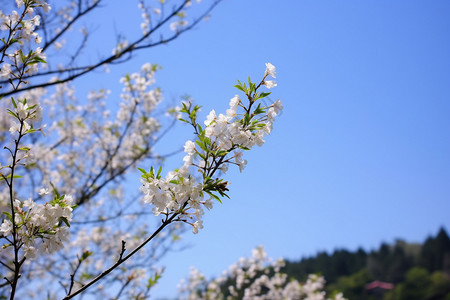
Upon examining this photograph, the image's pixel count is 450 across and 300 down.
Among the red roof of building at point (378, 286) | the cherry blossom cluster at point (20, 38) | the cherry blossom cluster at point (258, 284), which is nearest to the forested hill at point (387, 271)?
the red roof of building at point (378, 286)

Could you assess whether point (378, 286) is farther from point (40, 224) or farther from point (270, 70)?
point (40, 224)

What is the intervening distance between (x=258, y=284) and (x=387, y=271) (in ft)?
211

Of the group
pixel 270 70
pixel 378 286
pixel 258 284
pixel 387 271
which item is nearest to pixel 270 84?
pixel 270 70

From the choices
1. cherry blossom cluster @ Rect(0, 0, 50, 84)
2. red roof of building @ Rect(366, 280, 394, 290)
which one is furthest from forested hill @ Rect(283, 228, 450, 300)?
cherry blossom cluster @ Rect(0, 0, 50, 84)

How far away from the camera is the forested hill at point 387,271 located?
53.3 meters

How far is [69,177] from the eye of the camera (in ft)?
22.1

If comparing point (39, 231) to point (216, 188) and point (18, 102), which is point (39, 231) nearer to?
point (18, 102)

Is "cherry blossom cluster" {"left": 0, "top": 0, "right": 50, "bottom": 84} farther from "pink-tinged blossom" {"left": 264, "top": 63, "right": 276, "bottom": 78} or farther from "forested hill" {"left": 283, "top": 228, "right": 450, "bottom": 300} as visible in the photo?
"forested hill" {"left": 283, "top": 228, "right": 450, "bottom": 300}

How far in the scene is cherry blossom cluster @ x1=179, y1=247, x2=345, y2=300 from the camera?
299 inches

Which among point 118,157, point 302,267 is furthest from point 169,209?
point 302,267

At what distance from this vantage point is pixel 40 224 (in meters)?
1.96

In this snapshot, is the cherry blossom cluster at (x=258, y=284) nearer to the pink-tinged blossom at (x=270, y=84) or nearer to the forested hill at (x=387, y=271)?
the pink-tinged blossom at (x=270, y=84)

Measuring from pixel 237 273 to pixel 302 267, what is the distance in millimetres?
61714

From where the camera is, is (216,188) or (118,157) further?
(118,157)
